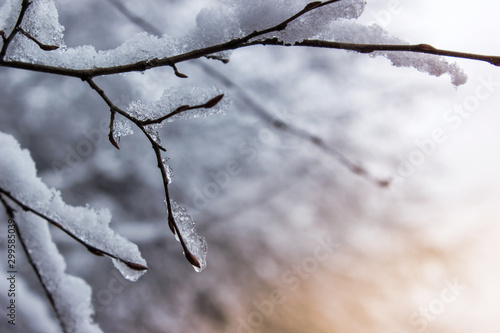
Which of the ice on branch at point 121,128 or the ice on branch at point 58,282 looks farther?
the ice on branch at point 121,128

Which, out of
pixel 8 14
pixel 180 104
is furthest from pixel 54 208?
pixel 8 14

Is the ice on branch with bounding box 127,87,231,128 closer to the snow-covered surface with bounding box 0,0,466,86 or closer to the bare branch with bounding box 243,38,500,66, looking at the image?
the snow-covered surface with bounding box 0,0,466,86

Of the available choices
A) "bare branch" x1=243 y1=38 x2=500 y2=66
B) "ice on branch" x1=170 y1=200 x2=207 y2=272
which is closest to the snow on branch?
"ice on branch" x1=170 y1=200 x2=207 y2=272

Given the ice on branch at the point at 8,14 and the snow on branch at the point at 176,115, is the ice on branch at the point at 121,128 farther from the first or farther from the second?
the ice on branch at the point at 8,14

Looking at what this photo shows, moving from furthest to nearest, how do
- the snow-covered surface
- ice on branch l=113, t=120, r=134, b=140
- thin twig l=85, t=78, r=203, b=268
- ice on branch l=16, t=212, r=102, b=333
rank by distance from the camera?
1. ice on branch l=113, t=120, r=134, b=140
2. thin twig l=85, t=78, r=203, b=268
3. the snow-covered surface
4. ice on branch l=16, t=212, r=102, b=333

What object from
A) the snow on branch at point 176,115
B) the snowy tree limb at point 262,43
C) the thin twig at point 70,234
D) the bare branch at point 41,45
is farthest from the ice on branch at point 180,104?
the thin twig at point 70,234

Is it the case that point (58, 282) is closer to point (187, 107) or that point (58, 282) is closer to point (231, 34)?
point (187, 107)
